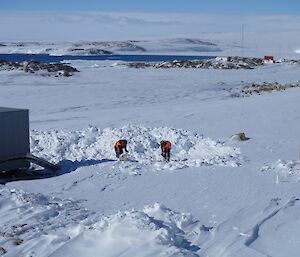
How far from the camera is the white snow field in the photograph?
6438 millimetres

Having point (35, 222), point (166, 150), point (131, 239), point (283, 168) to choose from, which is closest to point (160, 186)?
point (166, 150)

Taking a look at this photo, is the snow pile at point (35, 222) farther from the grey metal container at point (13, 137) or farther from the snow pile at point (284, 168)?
the snow pile at point (284, 168)

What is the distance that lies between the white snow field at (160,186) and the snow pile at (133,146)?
1.1 inches

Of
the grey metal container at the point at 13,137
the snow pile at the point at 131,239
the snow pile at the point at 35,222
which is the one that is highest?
the grey metal container at the point at 13,137

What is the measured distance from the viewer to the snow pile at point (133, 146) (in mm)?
12008

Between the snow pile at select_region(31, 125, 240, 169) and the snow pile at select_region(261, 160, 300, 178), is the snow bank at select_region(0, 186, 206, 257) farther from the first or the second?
the snow pile at select_region(31, 125, 240, 169)

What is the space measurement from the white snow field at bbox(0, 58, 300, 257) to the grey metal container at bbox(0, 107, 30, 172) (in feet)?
2.34

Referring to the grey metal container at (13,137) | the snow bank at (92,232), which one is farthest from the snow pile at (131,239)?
the grey metal container at (13,137)

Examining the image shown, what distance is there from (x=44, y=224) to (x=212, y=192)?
3092 mm

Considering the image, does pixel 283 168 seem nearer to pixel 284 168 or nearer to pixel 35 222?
pixel 284 168

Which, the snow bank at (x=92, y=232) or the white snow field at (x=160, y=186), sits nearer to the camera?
the snow bank at (x=92, y=232)

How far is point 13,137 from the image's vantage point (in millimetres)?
11172

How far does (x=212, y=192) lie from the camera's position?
8.95m

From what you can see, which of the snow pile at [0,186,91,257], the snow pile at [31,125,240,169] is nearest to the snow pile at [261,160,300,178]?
the snow pile at [31,125,240,169]
